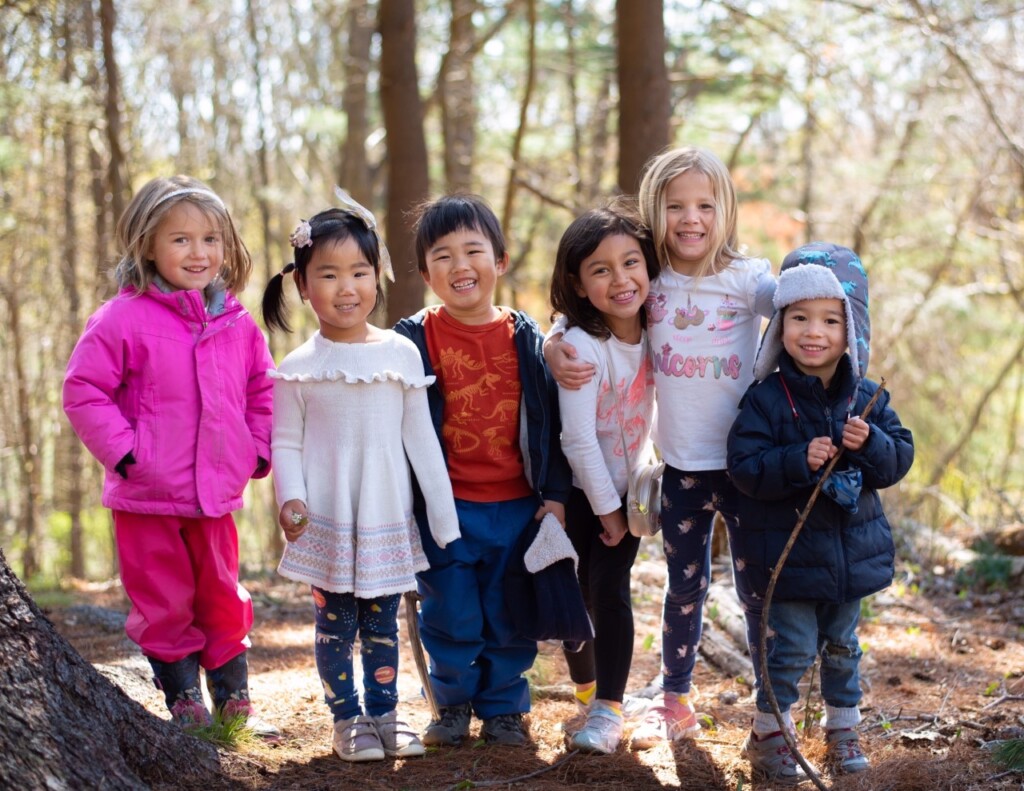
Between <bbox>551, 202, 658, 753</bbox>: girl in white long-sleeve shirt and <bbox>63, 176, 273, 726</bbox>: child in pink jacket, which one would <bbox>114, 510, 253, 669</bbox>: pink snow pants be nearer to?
Answer: <bbox>63, 176, 273, 726</bbox>: child in pink jacket

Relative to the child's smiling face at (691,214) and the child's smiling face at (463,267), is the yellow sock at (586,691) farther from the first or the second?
the child's smiling face at (691,214)

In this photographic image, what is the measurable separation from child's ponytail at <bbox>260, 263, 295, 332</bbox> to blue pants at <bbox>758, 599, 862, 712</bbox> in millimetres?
1906

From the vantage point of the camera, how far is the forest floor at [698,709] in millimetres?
3072

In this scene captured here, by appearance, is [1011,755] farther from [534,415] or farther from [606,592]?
[534,415]

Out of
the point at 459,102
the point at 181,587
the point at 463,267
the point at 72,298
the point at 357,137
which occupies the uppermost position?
the point at 459,102

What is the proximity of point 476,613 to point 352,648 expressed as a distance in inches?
17.4

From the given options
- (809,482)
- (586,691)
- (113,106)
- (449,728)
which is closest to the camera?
(809,482)

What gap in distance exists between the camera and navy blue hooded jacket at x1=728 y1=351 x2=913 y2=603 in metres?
3.06

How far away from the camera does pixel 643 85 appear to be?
6.18 meters

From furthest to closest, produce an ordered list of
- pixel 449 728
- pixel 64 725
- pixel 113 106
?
pixel 113 106 → pixel 449 728 → pixel 64 725

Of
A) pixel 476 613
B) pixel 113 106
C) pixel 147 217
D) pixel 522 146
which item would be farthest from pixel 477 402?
pixel 522 146

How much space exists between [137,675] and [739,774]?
2371 millimetres

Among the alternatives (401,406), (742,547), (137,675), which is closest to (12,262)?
(137,675)

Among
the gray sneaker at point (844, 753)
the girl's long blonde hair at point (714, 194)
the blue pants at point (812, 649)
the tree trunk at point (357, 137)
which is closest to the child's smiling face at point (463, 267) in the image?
the girl's long blonde hair at point (714, 194)
